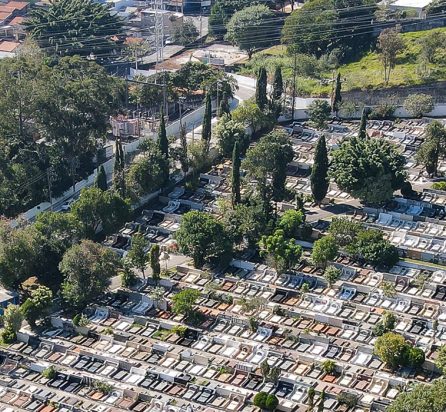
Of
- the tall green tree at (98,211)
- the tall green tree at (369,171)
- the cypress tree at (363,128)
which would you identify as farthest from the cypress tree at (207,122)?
the tall green tree at (98,211)

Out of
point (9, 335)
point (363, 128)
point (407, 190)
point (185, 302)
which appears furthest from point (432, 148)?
point (9, 335)

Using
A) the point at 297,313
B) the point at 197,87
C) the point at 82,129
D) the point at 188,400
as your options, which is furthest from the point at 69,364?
the point at 197,87

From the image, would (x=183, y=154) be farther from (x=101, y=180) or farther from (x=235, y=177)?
(x=101, y=180)

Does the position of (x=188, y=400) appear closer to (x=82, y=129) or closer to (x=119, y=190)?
(x=119, y=190)

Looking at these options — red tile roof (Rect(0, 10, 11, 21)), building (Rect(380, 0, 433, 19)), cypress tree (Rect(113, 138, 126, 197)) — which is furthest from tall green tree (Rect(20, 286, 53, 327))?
red tile roof (Rect(0, 10, 11, 21))

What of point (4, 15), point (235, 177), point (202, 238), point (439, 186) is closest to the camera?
point (202, 238)

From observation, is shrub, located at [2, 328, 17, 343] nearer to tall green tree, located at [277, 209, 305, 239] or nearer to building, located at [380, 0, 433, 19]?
tall green tree, located at [277, 209, 305, 239]

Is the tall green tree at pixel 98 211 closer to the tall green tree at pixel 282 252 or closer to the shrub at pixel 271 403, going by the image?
the tall green tree at pixel 282 252
